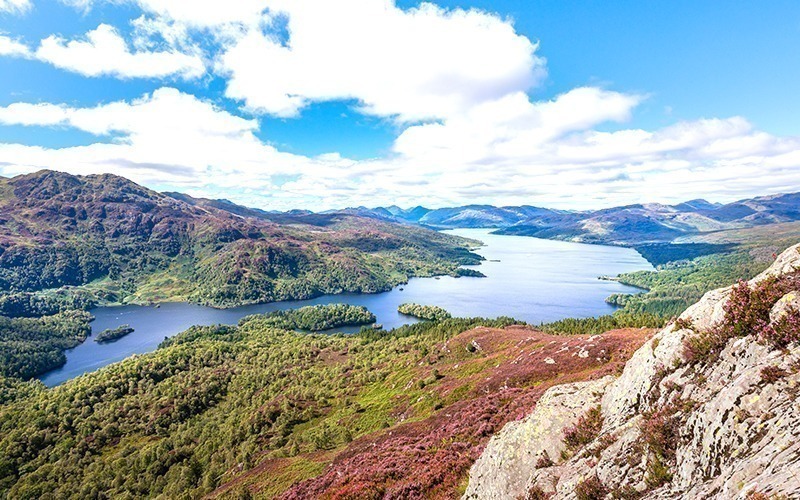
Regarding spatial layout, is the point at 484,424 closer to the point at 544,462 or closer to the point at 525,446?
the point at 525,446

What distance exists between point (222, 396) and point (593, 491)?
5586 inches

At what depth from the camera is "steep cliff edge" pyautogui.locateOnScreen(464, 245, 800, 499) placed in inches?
370

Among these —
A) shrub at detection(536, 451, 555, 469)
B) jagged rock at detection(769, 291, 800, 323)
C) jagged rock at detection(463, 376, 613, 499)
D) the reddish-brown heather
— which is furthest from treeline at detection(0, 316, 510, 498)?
jagged rock at detection(769, 291, 800, 323)

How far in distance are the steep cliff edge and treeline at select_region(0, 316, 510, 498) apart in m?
31.1

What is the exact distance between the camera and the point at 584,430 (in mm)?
17625

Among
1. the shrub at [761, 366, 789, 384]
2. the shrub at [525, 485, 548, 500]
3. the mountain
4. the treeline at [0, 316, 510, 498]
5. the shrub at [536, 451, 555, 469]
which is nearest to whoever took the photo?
the shrub at [761, 366, 789, 384]

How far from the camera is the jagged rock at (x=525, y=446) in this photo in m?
18.0

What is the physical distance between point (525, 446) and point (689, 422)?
8526 millimetres

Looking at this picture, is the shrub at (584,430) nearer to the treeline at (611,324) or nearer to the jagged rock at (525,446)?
the jagged rock at (525,446)

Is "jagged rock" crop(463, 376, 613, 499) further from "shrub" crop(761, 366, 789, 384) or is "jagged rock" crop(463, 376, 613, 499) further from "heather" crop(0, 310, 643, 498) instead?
"shrub" crop(761, 366, 789, 384)

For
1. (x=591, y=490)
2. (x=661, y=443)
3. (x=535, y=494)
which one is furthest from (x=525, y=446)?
(x=661, y=443)

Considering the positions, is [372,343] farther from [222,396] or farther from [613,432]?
[613,432]

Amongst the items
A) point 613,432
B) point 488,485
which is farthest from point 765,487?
Result: point 488,485

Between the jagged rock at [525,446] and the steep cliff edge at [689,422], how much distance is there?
0.17ft
